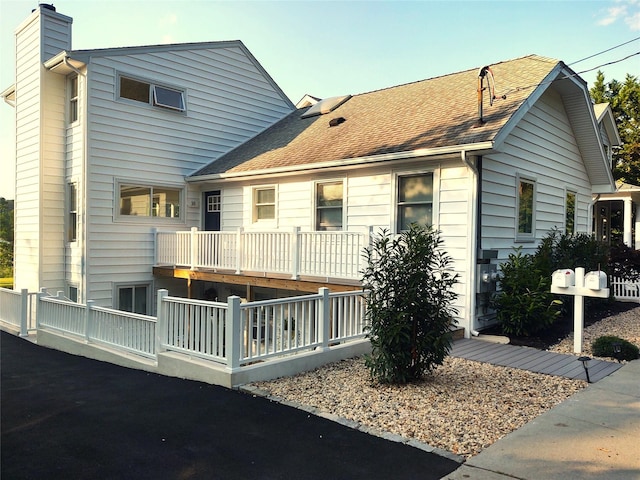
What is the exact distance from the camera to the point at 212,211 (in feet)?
42.4

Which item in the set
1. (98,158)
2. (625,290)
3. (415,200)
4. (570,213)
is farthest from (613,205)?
(98,158)

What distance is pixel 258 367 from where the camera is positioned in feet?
18.6

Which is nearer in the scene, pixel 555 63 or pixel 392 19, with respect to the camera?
pixel 555 63

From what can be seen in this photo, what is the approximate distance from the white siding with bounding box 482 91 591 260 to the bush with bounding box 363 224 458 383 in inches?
143

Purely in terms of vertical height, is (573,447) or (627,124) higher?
(627,124)

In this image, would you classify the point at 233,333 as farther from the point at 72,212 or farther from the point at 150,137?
the point at 150,137

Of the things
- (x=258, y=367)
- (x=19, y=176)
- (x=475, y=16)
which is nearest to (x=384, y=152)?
(x=475, y=16)

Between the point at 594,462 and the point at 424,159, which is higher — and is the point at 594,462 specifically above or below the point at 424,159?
below

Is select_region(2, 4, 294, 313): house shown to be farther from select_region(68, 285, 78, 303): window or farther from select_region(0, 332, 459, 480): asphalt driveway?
select_region(0, 332, 459, 480): asphalt driveway

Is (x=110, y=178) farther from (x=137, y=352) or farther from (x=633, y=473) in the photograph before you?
(x=633, y=473)

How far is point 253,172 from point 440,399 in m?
7.55

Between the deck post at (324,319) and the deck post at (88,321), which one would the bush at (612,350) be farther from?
the deck post at (88,321)

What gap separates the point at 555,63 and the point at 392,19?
152 inches

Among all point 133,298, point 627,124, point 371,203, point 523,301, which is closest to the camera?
point 523,301
